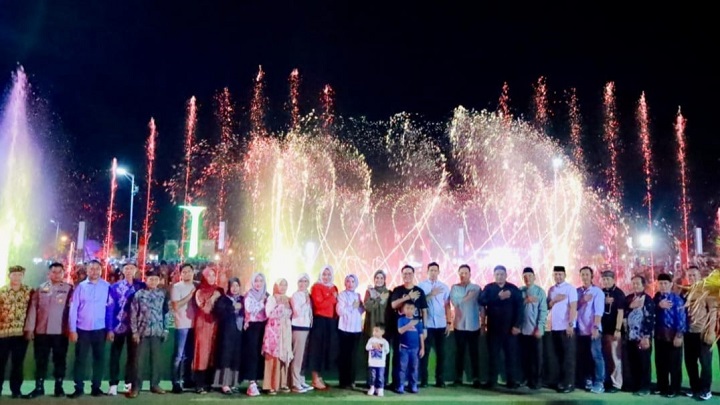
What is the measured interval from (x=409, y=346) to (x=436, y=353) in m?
0.81

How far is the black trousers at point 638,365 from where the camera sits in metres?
9.52

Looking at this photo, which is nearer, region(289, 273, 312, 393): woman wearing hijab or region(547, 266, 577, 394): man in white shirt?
region(289, 273, 312, 393): woman wearing hijab

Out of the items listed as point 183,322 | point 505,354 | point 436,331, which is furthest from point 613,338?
point 183,322

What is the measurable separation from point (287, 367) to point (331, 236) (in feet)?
90.3

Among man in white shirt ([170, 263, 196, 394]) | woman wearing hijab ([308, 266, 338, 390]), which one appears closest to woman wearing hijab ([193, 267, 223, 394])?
man in white shirt ([170, 263, 196, 394])

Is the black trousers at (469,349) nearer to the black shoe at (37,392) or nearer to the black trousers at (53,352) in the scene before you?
the black trousers at (53,352)

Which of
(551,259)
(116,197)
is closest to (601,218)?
(551,259)

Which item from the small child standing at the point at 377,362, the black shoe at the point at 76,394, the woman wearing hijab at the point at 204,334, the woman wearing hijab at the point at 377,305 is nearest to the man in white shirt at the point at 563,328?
the woman wearing hijab at the point at 377,305

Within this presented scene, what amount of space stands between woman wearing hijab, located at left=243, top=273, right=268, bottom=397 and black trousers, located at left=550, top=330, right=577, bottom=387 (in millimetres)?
4567

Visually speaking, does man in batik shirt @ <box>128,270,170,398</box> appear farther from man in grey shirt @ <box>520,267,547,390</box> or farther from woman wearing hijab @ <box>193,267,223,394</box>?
man in grey shirt @ <box>520,267,547,390</box>

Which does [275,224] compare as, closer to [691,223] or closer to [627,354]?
[627,354]

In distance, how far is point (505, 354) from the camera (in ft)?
32.5

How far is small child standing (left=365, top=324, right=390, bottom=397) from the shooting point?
9.21 meters

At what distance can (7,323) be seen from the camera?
8703 mm
